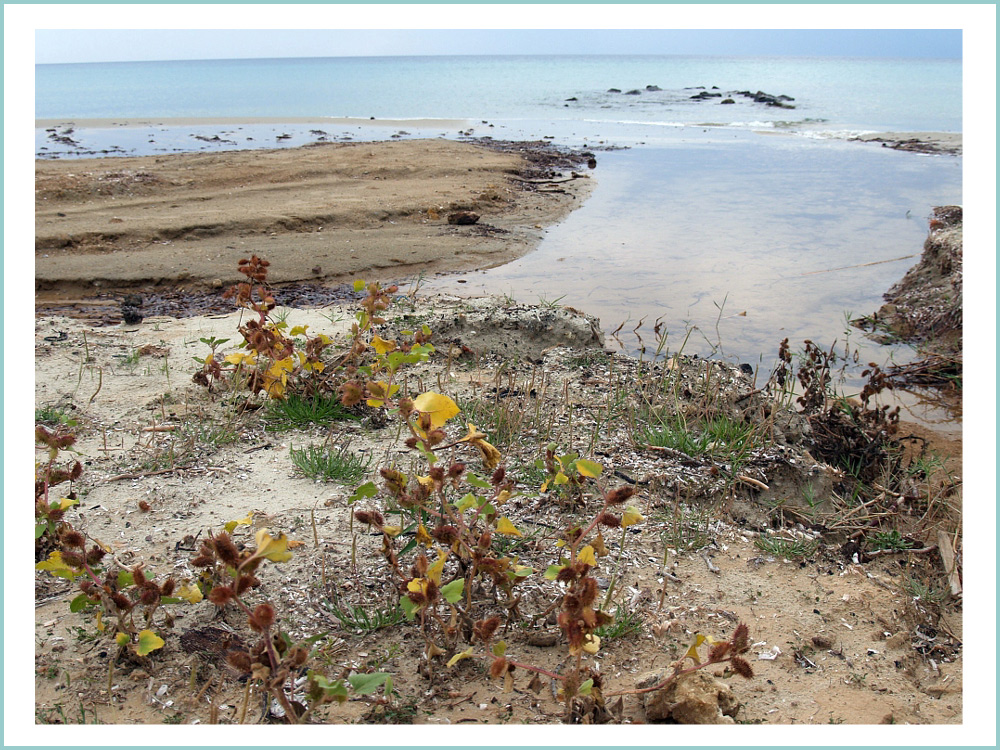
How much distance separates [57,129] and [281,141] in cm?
721

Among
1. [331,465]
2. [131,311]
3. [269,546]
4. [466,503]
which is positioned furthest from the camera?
[131,311]

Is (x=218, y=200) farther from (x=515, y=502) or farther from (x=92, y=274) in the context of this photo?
(x=515, y=502)

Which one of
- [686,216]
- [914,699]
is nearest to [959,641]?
[914,699]

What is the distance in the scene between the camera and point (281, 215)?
7695 mm

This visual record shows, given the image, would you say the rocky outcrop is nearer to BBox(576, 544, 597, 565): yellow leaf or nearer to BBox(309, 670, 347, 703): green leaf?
BBox(576, 544, 597, 565): yellow leaf

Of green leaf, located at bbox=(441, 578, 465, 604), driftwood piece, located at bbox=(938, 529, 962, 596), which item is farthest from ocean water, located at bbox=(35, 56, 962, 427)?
green leaf, located at bbox=(441, 578, 465, 604)

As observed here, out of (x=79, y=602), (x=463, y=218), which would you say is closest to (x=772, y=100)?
(x=463, y=218)

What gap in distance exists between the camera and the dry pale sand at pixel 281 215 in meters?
6.19

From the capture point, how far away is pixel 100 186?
879 centimetres

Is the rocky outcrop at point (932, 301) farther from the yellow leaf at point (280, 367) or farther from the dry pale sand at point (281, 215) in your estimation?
the yellow leaf at point (280, 367)

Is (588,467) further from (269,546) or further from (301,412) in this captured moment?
(301,412)

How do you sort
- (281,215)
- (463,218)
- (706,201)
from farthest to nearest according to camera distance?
(706,201)
(463,218)
(281,215)

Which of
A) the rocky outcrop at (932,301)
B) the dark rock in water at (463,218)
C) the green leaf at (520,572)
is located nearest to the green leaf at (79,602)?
the green leaf at (520,572)

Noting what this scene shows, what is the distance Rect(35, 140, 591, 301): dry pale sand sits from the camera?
20.3 ft
